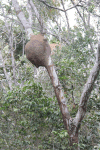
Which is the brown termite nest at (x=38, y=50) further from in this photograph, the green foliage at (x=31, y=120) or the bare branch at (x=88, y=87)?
the bare branch at (x=88, y=87)

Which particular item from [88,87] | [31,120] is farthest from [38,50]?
[31,120]

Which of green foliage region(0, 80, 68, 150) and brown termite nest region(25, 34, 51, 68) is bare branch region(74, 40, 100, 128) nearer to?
green foliage region(0, 80, 68, 150)

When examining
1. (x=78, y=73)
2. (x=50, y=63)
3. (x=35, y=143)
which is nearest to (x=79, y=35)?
(x=78, y=73)

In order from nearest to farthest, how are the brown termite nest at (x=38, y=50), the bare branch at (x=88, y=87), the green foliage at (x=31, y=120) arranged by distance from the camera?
1. the bare branch at (x=88, y=87)
2. the brown termite nest at (x=38, y=50)
3. the green foliage at (x=31, y=120)

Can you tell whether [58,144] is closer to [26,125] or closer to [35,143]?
[35,143]

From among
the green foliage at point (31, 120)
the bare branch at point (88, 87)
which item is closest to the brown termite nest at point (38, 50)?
the green foliage at point (31, 120)

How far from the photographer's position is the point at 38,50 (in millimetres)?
3309

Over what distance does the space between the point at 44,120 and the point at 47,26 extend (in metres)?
7.20

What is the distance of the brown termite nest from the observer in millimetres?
3303

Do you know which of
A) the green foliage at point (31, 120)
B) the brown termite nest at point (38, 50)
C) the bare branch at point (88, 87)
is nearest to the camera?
the bare branch at point (88, 87)

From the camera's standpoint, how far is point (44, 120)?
3.77 m

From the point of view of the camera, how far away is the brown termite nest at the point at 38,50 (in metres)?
3.30

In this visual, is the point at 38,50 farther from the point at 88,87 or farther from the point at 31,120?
the point at 31,120

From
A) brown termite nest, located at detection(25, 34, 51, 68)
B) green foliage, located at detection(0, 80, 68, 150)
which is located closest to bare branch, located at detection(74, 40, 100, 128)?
green foliage, located at detection(0, 80, 68, 150)
